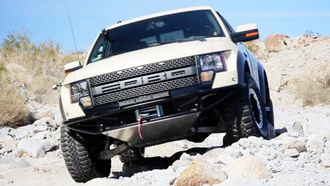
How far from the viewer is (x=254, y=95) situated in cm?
648

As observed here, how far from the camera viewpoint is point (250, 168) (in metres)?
4.75

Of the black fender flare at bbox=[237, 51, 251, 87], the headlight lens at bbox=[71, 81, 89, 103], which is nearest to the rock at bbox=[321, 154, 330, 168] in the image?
the black fender flare at bbox=[237, 51, 251, 87]

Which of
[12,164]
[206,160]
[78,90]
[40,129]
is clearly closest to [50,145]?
[12,164]

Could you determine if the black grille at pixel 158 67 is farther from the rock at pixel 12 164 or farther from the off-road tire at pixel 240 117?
the rock at pixel 12 164

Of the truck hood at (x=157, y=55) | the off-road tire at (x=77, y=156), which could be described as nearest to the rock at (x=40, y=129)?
the off-road tire at (x=77, y=156)

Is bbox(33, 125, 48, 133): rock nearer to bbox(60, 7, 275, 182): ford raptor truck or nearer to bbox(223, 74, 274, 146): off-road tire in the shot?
bbox(60, 7, 275, 182): ford raptor truck

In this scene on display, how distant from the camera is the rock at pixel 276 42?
29.1 metres

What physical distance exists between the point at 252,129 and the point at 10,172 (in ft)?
12.1

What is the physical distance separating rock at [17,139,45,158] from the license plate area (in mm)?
4818

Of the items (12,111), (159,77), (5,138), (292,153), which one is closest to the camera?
(292,153)

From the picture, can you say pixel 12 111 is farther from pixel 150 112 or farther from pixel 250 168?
pixel 250 168

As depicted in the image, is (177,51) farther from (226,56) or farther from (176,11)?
(176,11)

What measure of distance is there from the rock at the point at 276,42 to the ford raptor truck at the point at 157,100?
75.4ft

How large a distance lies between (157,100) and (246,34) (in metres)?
1.50
